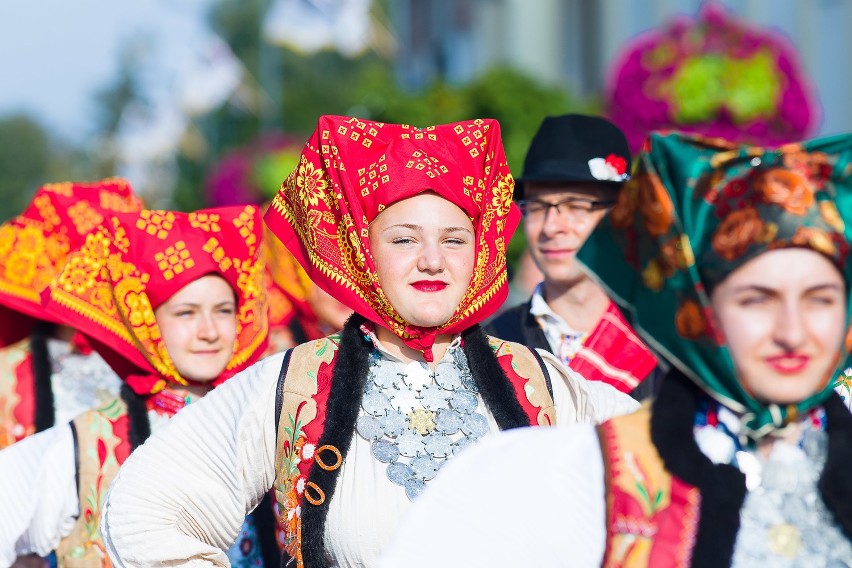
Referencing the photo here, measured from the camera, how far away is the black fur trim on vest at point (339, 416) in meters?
3.40

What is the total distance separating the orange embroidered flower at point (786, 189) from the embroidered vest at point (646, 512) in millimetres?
502

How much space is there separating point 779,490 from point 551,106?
575 inches

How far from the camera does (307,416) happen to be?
3498 millimetres

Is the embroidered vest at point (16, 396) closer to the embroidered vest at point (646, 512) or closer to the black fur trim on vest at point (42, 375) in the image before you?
the black fur trim on vest at point (42, 375)

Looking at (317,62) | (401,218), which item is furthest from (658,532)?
(317,62)

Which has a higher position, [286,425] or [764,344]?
[764,344]

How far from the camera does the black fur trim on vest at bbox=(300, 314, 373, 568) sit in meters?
3.40

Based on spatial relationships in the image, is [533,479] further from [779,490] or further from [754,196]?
[754,196]

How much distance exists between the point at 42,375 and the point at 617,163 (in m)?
2.42

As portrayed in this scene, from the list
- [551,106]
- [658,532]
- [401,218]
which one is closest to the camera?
[658,532]

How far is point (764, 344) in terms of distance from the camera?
2594mm

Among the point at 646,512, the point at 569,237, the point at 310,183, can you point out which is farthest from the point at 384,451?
the point at 569,237

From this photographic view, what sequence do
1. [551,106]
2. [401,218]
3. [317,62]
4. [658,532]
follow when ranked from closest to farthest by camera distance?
[658,532] → [401,218] → [551,106] → [317,62]

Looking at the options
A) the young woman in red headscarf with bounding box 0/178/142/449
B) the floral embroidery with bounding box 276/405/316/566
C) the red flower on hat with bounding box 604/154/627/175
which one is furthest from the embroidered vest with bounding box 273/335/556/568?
the young woman in red headscarf with bounding box 0/178/142/449
